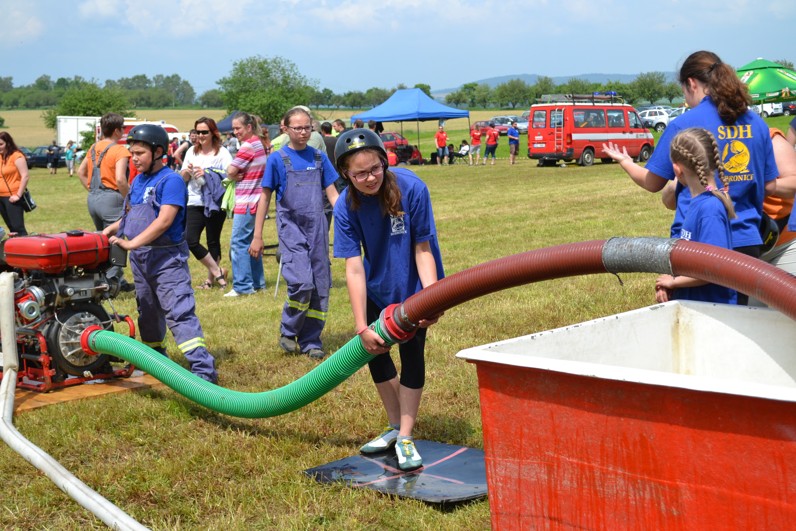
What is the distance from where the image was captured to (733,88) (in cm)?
454

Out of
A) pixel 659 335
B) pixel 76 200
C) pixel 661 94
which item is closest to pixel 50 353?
pixel 659 335

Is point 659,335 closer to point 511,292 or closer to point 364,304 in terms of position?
point 364,304

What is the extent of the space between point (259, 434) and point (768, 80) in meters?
16.5

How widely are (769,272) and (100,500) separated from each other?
313 centimetres

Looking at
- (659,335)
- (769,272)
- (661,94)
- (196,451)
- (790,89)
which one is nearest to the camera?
(769,272)

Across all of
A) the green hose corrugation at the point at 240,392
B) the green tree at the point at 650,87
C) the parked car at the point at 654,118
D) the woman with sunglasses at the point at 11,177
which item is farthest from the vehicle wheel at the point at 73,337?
the green tree at the point at 650,87

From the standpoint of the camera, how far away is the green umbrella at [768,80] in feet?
60.1

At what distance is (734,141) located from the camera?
456cm

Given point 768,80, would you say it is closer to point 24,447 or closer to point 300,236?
point 300,236

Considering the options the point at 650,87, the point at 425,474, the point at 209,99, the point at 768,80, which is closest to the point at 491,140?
the point at 768,80

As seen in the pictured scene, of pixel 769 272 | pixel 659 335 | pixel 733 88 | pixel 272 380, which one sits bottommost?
pixel 272 380

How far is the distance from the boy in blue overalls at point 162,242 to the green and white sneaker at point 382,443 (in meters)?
1.78

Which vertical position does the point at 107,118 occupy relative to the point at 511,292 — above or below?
above

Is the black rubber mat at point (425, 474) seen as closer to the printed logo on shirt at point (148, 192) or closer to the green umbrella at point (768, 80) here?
the printed logo on shirt at point (148, 192)
